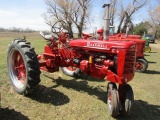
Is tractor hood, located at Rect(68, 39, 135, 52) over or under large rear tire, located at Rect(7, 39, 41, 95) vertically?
over

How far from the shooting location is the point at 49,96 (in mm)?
4621

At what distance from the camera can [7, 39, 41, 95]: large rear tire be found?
13.9ft

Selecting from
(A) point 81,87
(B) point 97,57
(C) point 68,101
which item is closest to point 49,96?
(C) point 68,101

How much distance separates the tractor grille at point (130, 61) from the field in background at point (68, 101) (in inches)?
35.8

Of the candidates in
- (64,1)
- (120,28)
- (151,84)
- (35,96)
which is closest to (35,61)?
(35,96)

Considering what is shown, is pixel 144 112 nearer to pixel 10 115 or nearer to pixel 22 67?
pixel 10 115

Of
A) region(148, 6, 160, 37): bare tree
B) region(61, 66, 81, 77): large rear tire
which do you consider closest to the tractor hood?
region(61, 66, 81, 77): large rear tire

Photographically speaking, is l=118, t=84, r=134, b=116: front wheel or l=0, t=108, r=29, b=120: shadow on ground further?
l=118, t=84, r=134, b=116: front wheel

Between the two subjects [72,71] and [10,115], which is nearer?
[10,115]

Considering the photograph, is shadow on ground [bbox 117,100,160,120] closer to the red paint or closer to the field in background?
the field in background

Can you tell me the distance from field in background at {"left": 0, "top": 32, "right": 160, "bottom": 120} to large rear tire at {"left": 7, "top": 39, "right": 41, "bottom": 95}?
212mm

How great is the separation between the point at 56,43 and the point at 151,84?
10.7 ft

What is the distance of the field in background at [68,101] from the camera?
3846 millimetres

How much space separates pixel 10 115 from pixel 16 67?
165cm
